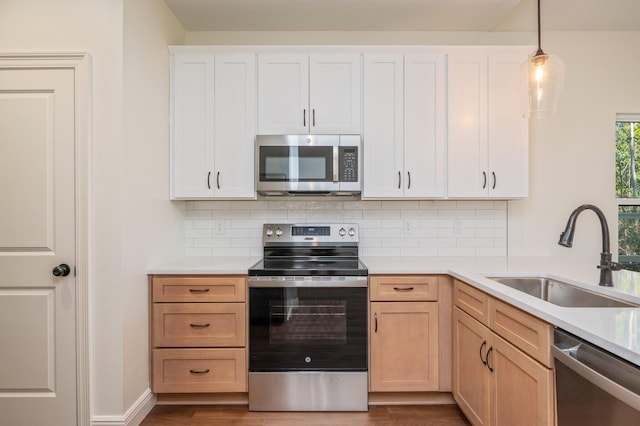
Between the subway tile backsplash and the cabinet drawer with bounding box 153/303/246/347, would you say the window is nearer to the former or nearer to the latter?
the subway tile backsplash

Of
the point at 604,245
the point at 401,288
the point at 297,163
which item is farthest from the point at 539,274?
the point at 297,163

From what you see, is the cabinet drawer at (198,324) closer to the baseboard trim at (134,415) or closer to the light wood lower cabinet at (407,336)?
the baseboard trim at (134,415)

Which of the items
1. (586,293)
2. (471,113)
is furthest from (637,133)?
(586,293)

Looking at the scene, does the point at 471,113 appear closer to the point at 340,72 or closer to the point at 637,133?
the point at 340,72

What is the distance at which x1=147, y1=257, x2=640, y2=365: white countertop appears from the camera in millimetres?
1007

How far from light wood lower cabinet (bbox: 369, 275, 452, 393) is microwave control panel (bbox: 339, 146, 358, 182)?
74cm

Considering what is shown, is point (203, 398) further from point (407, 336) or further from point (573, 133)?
point (573, 133)

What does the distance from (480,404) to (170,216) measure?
2274 millimetres

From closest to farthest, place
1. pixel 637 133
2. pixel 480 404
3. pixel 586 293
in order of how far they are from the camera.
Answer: pixel 586 293 → pixel 480 404 → pixel 637 133

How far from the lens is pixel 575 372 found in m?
1.09

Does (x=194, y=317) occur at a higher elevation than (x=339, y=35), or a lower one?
lower

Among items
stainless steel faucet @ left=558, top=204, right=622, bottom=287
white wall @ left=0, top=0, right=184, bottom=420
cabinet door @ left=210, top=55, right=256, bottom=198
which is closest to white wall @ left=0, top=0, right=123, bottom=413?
white wall @ left=0, top=0, right=184, bottom=420

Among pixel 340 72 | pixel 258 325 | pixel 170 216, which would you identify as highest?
pixel 340 72

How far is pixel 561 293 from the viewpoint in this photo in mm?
1839
